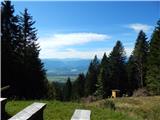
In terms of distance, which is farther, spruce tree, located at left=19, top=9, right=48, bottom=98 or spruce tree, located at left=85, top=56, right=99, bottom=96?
spruce tree, located at left=85, top=56, right=99, bottom=96

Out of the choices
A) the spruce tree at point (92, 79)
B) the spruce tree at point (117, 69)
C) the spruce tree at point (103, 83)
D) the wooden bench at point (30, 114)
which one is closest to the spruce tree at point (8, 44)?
the wooden bench at point (30, 114)

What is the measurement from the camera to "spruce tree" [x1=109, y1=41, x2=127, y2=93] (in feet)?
257

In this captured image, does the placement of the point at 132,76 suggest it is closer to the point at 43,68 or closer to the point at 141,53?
the point at 141,53

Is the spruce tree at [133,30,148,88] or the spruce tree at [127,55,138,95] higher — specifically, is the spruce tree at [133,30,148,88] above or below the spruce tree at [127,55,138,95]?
above

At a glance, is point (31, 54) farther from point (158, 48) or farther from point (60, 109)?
point (60, 109)

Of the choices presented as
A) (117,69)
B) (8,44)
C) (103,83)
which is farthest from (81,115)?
(117,69)

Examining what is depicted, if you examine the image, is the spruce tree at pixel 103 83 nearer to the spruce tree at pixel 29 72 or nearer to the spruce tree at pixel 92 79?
the spruce tree at pixel 92 79

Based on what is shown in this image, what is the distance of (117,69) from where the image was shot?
262 feet

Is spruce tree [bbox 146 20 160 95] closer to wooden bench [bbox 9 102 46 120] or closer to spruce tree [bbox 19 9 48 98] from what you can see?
spruce tree [bbox 19 9 48 98]

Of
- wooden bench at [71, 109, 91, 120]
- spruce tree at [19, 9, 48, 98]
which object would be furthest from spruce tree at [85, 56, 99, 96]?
wooden bench at [71, 109, 91, 120]

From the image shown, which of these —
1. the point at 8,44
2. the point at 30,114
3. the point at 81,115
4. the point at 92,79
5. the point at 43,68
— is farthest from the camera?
the point at 92,79

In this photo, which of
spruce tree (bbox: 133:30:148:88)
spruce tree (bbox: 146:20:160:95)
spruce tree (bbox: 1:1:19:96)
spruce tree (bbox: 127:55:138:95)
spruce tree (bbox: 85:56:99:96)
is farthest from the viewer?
spruce tree (bbox: 85:56:99:96)

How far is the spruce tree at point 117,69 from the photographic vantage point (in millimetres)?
78375

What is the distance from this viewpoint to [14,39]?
39750 millimetres
